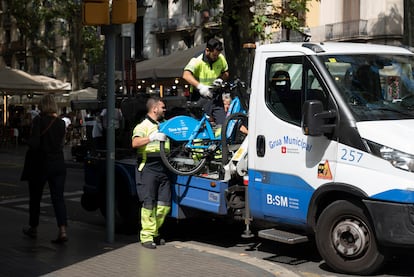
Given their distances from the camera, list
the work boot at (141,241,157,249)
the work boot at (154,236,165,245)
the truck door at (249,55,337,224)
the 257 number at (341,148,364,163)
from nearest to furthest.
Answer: the 257 number at (341,148,364,163), the truck door at (249,55,337,224), the work boot at (141,241,157,249), the work boot at (154,236,165,245)

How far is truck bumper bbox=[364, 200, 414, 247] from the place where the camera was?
5945mm

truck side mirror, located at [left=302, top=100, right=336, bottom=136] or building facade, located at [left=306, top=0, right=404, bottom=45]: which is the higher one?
building facade, located at [left=306, top=0, right=404, bottom=45]

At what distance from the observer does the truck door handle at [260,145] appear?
23.2ft

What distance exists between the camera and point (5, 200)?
12.6 metres

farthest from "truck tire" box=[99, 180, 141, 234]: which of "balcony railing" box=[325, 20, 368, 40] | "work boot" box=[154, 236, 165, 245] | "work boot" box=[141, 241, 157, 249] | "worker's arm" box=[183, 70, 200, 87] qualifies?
"balcony railing" box=[325, 20, 368, 40]

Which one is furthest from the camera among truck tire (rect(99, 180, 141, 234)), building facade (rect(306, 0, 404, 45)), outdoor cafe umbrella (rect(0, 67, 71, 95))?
building facade (rect(306, 0, 404, 45))

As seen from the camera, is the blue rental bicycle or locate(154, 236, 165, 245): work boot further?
locate(154, 236, 165, 245): work boot

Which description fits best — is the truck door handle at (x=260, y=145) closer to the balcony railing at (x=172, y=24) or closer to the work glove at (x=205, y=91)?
the work glove at (x=205, y=91)

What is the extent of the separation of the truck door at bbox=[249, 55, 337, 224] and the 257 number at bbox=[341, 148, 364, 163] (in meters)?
0.10

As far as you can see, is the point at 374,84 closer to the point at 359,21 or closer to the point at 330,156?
the point at 330,156

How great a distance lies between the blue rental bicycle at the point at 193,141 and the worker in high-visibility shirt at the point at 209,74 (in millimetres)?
263

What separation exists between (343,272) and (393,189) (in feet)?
3.81

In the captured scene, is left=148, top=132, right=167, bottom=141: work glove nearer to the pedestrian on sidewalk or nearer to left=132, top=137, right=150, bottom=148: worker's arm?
left=132, top=137, right=150, bottom=148: worker's arm

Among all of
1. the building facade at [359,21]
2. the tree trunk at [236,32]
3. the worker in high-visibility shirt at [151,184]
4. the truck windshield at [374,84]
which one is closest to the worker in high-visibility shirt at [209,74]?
the worker in high-visibility shirt at [151,184]
